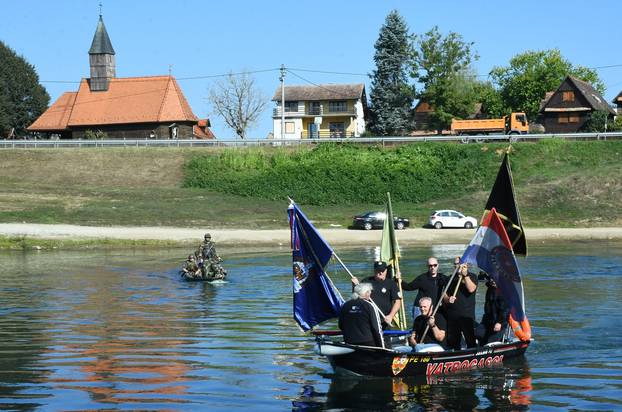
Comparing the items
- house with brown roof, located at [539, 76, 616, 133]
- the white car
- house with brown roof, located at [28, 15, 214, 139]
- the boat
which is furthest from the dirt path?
house with brown roof, located at [539, 76, 616, 133]

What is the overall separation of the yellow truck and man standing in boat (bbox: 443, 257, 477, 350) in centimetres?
7056

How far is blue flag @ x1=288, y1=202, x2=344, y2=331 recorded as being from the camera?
17750mm

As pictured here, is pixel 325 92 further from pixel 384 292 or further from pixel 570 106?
pixel 384 292

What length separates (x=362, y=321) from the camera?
50.8 ft

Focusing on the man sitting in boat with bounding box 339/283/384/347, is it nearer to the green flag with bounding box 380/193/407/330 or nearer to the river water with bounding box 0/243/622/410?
the river water with bounding box 0/243/622/410

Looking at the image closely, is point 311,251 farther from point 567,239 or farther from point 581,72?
point 581,72

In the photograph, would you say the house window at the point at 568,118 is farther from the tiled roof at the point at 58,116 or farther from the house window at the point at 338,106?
the tiled roof at the point at 58,116

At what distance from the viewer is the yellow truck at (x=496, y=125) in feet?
283

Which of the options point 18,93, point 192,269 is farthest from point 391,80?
point 192,269

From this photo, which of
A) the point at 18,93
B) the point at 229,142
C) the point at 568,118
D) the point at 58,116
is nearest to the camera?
the point at 229,142

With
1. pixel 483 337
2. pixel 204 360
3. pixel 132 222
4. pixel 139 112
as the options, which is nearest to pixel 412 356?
pixel 483 337

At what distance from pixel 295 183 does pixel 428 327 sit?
171 feet

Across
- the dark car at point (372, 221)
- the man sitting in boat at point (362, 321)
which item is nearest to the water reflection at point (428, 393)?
the man sitting in boat at point (362, 321)

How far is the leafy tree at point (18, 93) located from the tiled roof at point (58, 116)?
8.66 metres
